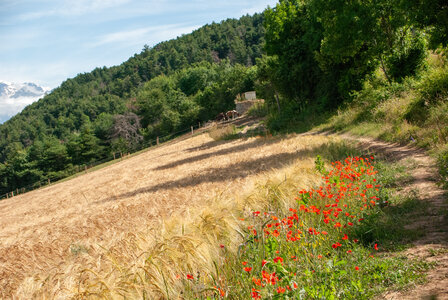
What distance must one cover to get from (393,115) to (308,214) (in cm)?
1175

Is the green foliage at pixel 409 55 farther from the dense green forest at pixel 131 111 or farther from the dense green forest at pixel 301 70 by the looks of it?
the dense green forest at pixel 131 111

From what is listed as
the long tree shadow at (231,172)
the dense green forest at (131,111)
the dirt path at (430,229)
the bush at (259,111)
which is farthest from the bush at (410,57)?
the dense green forest at (131,111)

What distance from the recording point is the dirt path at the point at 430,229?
10.5ft

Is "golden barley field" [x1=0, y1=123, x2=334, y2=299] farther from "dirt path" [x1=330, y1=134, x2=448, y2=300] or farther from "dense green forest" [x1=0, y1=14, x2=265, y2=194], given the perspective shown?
"dense green forest" [x1=0, y1=14, x2=265, y2=194]

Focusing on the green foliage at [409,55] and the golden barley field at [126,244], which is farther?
the green foliage at [409,55]

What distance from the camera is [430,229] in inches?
184

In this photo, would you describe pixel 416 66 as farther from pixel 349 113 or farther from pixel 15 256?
pixel 15 256

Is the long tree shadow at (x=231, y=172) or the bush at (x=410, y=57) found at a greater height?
the bush at (x=410, y=57)

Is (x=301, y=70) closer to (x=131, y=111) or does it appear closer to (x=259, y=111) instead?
(x=259, y=111)

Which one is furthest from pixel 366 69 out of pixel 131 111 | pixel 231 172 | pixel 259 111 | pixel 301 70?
pixel 131 111

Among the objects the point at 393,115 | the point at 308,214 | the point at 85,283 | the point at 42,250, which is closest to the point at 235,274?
the point at 85,283

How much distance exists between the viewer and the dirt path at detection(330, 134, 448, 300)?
3.19 meters

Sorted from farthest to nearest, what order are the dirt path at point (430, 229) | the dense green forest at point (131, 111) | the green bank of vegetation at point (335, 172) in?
the dense green forest at point (131, 111) < the green bank of vegetation at point (335, 172) < the dirt path at point (430, 229)

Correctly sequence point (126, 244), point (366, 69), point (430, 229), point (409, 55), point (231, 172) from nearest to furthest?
point (430, 229) < point (126, 244) < point (231, 172) < point (409, 55) < point (366, 69)
